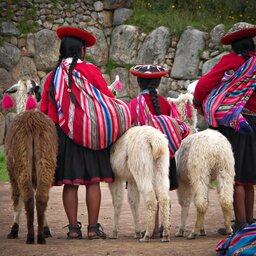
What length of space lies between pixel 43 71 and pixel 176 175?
1056 cm

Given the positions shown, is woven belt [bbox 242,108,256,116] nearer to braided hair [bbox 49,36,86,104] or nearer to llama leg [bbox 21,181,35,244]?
braided hair [bbox 49,36,86,104]

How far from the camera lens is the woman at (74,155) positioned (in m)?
6.68

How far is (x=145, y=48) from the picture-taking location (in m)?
16.8

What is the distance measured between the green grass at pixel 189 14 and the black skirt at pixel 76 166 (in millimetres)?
10249

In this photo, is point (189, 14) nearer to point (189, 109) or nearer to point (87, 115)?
point (189, 109)

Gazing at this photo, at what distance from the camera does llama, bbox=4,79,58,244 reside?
241 inches

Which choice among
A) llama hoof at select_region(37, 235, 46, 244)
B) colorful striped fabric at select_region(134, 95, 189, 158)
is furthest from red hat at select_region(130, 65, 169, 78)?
llama hoof at select_region(37, 235, 46, 244)

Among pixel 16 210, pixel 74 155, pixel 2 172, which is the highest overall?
pixel 74 155

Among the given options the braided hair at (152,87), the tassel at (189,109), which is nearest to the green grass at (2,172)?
the tassel at (189,109)

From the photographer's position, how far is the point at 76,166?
21.9 ft

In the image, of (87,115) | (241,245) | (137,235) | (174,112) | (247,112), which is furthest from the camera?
(174,112)

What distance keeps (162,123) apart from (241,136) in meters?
0.77

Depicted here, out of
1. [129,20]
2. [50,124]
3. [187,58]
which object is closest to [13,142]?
[50,124]

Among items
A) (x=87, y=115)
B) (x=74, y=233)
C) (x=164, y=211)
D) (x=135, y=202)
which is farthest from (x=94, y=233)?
(x=87, y=115)
